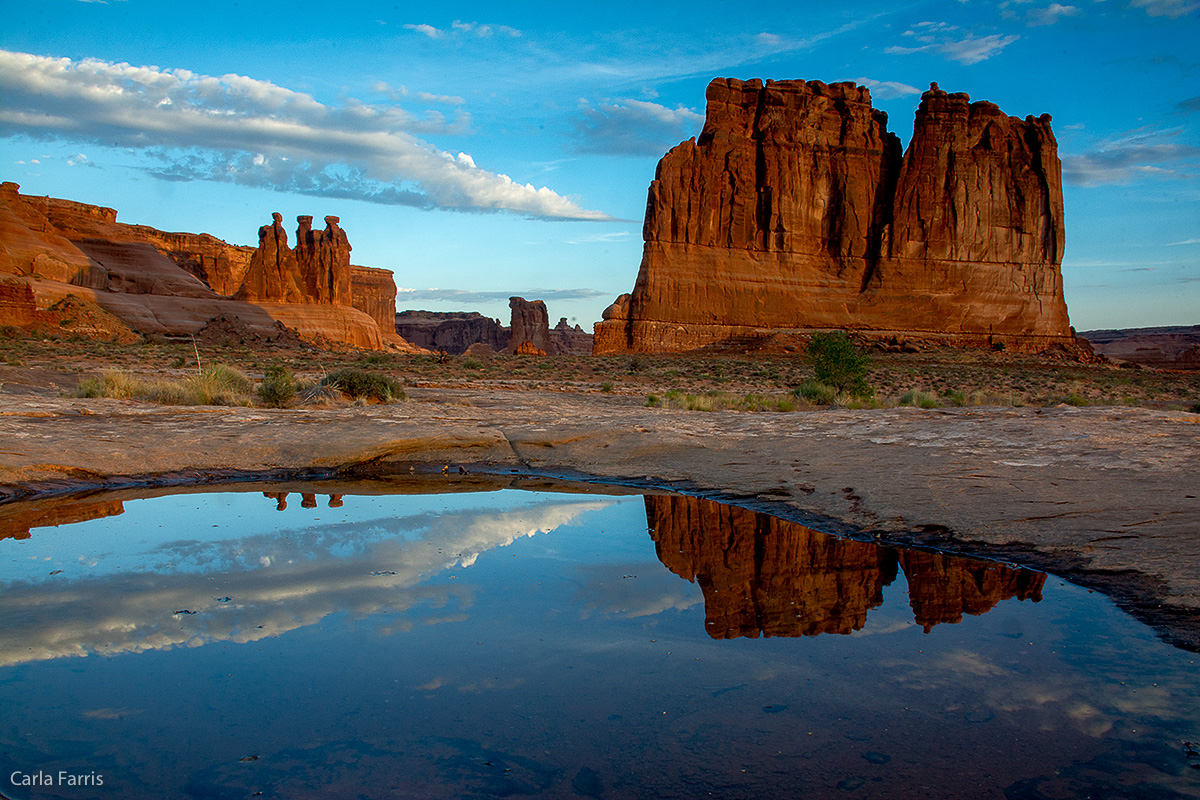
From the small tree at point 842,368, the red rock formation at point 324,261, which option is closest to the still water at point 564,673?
the small tree at point 842,368

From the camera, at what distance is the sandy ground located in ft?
16.3

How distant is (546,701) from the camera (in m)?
3.01

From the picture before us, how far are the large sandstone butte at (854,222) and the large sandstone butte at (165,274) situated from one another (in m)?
31.0

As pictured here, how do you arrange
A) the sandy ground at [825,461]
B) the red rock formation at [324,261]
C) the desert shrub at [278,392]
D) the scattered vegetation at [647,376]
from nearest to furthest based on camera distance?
the sandy ground at [825,461]
the desert shrub at [278,392]
the scattered vegetation at [647,376]
the red rock formation at [324,261]

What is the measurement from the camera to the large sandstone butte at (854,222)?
5462 centimetres

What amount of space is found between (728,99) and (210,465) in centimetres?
5688

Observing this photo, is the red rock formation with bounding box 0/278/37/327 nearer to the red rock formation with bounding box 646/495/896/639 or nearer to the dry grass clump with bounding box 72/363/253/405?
the dry grass clump with bounding box 72/363/253/405

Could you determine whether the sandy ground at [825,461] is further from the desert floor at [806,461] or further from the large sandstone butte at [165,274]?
the large sandstone butte at [165,274]

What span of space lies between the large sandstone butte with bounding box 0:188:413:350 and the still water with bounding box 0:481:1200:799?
1634 inches

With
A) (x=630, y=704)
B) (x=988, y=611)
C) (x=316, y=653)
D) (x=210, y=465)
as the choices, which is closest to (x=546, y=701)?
(x=630, y=704)

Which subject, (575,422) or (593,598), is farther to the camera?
(575,422)

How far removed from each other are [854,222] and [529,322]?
43.3 meters

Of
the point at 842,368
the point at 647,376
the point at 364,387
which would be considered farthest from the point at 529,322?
the point at 364,387

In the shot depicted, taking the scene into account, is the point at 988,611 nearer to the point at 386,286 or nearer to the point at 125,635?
the point at 125,635
